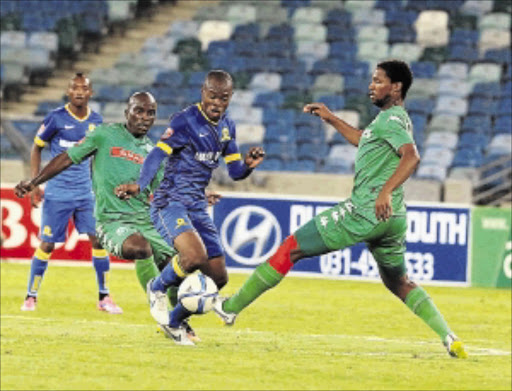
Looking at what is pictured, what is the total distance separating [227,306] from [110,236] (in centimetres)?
168

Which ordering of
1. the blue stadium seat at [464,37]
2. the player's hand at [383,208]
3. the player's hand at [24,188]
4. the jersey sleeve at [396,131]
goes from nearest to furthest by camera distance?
the player's hand at [383,208]
the jersey sleeve at [396,131]
the player's hand at [24,188]
the blue stadium seat at [464,37]

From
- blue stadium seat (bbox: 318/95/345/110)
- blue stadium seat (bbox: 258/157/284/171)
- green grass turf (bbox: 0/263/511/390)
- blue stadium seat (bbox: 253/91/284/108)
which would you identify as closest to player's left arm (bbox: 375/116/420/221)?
green grass turf (bbox: 0/263/511/390)

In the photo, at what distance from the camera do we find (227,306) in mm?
8555

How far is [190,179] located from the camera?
29.8 ft

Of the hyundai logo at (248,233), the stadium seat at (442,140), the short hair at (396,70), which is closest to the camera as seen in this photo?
the short hair at (396,70)

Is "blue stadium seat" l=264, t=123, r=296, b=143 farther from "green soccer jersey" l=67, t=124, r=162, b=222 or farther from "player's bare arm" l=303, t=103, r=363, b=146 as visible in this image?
"player's bare arm" l=303, t=103, r=363, b=146

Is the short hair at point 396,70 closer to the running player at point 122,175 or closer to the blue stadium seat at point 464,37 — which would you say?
the running player at point 122,175

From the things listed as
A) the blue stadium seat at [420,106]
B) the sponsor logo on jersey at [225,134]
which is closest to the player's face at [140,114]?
the sponsor logo on jersey at [225,134]

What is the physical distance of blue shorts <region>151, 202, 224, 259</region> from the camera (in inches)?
356

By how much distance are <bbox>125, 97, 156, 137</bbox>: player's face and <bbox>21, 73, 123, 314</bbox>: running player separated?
5.80 ft

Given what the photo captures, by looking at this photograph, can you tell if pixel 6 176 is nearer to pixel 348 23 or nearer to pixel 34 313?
pixel 34 313

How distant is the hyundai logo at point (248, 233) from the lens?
54.8ft

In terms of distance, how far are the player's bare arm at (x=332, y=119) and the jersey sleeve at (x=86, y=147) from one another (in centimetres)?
217

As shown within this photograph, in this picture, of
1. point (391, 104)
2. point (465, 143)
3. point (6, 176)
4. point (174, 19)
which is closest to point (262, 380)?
point (391, 104)
